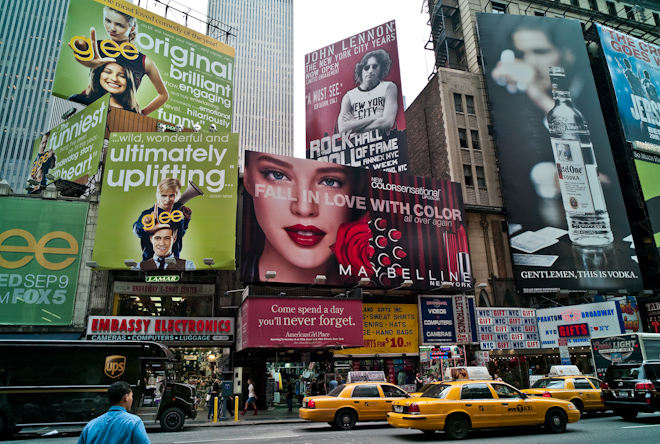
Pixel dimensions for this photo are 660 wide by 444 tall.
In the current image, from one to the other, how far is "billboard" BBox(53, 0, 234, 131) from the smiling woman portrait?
10.4 m

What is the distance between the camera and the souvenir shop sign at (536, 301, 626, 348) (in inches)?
982

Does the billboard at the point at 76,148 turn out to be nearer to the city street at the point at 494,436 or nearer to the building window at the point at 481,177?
the city street at the point at 494,436

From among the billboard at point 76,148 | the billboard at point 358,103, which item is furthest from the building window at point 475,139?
the billboard at point 76,148

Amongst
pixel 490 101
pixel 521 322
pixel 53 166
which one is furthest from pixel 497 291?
pixel 53 166

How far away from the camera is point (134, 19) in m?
32.7

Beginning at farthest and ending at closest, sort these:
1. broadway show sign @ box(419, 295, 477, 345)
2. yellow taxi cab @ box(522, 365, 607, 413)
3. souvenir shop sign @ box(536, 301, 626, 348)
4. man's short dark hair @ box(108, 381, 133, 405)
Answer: broadway show sign @ box(419, 295, 477, 345) → souvenir shop sign @ box(536, 301, 626, 348) → yellow taxi cab @ box(522, 365, 607, 413) → man's short dark hair @ box(108, 381, 133, 405)

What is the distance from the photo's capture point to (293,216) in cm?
2539

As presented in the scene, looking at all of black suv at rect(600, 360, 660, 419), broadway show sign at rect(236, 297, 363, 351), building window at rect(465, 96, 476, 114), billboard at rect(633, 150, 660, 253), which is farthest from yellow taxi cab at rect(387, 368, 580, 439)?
billboard at rect(633, 150, 660, 253)

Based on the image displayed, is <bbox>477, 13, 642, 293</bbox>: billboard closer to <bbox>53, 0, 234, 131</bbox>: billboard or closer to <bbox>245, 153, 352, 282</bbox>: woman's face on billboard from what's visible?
<bbox>245, 153, 352, 282</bbox>: woman's face on billboard

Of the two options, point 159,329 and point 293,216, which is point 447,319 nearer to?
point 293,216

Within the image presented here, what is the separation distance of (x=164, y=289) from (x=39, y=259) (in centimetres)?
609

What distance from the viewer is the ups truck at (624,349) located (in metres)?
17.4

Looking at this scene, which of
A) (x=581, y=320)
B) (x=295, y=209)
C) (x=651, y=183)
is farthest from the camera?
(x=651, y=183)

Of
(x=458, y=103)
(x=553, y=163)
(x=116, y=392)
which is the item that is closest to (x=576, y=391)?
(x=116, y=392)
